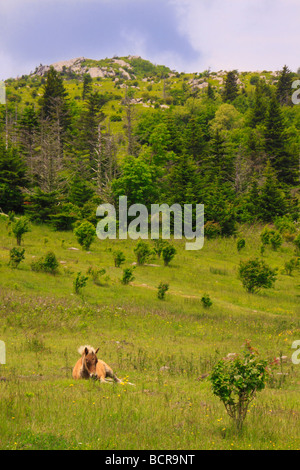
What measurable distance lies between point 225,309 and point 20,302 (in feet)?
38.3

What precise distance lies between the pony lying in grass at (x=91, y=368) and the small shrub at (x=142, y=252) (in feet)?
66.3

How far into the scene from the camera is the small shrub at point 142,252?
30094 millimetres

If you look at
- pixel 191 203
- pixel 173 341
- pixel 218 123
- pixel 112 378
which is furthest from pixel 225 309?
pixel 218 123

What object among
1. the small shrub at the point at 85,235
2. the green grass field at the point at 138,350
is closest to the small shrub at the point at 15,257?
the green grass field at the point at 138,350

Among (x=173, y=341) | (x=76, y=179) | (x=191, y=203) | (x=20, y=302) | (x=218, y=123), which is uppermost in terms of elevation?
(x=218, y=123)

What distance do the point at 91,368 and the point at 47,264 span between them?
1495cm

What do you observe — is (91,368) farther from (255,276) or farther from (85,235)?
(85,235)

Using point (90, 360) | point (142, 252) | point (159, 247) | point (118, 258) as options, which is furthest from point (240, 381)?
point (159, 247)

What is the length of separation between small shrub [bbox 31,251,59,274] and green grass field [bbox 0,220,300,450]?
54 cm

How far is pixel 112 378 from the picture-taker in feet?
32.7

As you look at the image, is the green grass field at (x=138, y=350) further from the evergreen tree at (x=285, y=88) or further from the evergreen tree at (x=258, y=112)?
the evergreen tree at (x=285, y=88)

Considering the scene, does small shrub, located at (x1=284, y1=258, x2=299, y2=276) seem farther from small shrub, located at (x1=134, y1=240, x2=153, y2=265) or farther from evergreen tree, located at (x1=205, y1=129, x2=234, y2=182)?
evergreen tree, located at (x1=205, y1=129, x2=234, y2=182)

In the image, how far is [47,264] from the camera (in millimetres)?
23453
